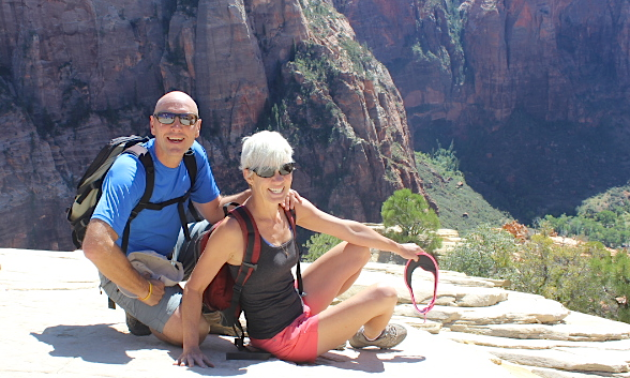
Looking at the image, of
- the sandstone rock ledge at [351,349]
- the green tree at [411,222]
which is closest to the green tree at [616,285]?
the green tree at [411,222]

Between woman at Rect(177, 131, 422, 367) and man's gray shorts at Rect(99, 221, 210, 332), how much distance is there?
1.17ft

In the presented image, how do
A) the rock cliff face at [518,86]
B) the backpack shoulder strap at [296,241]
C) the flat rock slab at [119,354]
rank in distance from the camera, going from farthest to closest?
the rock cliff face at [518,86], the backpack shoulder strap at [296,241], the flat rock slab at [119,354]

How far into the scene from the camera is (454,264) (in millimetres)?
19094

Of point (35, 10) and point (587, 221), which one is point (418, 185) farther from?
point (35, 10)

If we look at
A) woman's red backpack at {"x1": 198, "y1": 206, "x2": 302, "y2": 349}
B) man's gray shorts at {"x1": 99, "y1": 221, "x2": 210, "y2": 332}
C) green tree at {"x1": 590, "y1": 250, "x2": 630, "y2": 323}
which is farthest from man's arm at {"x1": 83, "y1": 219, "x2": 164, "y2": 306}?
green tree at {"x1": 590, "y1": 250, "x2": 630, "y2": 323}

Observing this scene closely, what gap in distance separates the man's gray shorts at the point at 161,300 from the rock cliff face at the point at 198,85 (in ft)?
132

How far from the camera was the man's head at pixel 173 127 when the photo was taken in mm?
4379

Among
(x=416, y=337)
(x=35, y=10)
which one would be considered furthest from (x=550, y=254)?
(x=35, y=10)

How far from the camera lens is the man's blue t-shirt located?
13.1 ft

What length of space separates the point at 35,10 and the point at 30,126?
30.4 ft

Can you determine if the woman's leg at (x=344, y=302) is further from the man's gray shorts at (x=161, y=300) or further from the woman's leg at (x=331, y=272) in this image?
the man's gray shorts at (x=161, y=300)

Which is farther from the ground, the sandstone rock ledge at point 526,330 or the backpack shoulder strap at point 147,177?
the backpack shoulder strap at point 147,177

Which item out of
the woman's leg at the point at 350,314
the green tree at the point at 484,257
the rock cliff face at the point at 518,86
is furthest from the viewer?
the rock cliff face at the point at 518,86

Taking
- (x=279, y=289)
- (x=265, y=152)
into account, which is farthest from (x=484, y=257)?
(x=265, y=152)
